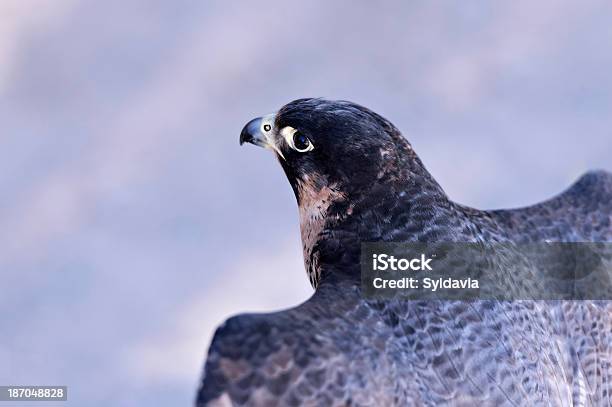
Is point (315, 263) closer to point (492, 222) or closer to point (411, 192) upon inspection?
point (411, 192)

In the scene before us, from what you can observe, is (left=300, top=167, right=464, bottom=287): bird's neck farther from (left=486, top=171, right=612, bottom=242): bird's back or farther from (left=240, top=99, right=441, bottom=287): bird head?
(left=486, top=171, right=612, bottom=242): bird's back

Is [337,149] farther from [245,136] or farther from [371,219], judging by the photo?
[245,136]

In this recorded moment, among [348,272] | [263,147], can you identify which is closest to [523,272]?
[348,272]

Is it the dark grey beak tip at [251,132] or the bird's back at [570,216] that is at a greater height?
the dark grey beak tip at [251,132]

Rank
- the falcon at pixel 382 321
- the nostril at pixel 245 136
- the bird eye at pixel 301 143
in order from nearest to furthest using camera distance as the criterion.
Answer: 1. the falcon at pixel 382 321
2. the bird eye at pixel 301 143
3. the nostril at pixel 245 136

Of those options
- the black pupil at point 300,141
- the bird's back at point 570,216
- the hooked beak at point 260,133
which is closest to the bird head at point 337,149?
the black pupil at point 300,141

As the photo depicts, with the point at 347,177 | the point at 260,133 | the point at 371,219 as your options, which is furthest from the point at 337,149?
the point at 260,133

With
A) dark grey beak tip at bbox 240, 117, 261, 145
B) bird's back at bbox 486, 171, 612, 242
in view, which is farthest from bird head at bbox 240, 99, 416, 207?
bird's back at bbox 486, 171, 612, 242

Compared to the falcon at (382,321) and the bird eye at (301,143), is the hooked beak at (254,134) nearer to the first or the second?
the falcon at (382,321)
